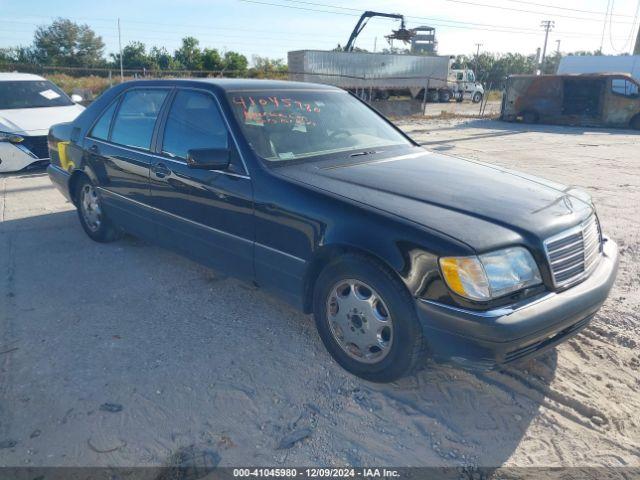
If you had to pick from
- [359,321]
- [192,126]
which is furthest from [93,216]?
[359,321]

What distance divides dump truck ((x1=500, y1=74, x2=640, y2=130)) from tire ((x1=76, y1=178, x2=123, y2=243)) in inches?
726

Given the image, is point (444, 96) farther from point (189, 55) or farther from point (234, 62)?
point (189, 55)

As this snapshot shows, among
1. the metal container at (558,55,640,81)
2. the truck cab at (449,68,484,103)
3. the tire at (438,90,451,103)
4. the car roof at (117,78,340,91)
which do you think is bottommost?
the car roof at (117,78,340,91)

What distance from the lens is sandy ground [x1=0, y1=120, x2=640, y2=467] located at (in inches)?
96.9

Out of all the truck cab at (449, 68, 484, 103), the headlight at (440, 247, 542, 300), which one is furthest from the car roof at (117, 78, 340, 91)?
the truck cab at (449, 68, 484, 103)

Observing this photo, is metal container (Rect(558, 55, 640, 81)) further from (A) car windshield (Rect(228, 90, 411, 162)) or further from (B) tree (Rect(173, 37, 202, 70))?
(A) car windshield (Rect(228, 90, 411, 162))

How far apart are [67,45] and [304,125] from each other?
51313mm

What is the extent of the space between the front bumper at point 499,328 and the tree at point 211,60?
35528 mm

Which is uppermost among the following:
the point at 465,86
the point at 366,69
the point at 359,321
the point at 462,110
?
the point at 366,69

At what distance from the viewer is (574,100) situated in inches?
763

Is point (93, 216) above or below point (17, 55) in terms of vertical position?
below

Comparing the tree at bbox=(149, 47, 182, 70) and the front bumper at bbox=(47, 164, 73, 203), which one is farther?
the tree at bbox=(149, 47, 182, 70)

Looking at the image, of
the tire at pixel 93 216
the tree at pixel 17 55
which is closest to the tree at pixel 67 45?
the tree at pixel 17 55

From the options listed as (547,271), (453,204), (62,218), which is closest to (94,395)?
(453,204)
